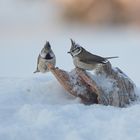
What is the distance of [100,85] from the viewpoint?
397 centimetres

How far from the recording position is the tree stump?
392 centimetres

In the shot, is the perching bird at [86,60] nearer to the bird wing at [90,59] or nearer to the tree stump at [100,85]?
the bird wing at [90,59]

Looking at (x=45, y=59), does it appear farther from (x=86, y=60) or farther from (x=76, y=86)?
(x=76, y=86)

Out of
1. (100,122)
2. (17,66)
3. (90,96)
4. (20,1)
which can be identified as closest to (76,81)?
(90,96)

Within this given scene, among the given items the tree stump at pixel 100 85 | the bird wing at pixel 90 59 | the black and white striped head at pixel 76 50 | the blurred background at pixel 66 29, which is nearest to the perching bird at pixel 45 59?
the black and white striped head at pixel 76 50

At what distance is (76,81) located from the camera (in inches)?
159

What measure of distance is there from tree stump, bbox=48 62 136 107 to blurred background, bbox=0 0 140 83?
317 centimetres

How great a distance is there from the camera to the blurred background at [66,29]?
8.08 metres

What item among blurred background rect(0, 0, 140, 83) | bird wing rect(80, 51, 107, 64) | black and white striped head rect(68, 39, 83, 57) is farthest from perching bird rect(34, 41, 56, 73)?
blurred background rect(0, 0, 140, 83)

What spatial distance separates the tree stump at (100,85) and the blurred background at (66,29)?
317 centimetres

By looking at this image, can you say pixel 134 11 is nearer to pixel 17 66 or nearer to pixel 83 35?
pixel 83 35

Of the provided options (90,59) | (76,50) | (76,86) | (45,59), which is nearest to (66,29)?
(45,59)

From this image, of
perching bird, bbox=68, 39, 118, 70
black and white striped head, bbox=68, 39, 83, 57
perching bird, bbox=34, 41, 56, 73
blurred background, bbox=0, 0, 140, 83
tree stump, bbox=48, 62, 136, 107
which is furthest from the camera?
blurred background, bbox=0, 0, 140, 83

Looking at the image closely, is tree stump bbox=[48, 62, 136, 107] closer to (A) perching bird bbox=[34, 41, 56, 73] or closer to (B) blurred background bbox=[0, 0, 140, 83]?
(A) perching bird bbox=[34, 41, 56, 73]
